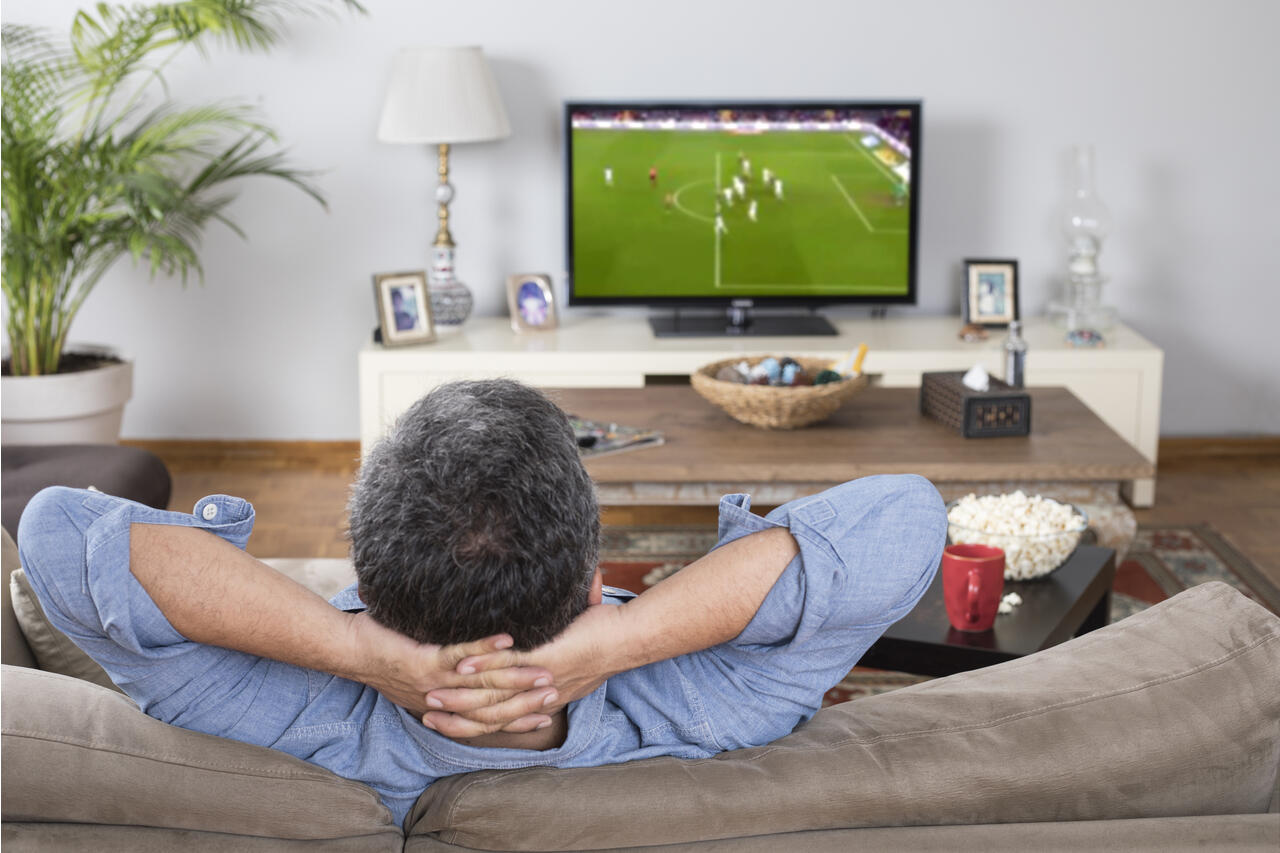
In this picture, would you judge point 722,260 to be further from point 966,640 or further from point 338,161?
point 966,640

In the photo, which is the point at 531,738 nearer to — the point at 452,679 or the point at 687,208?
the point at 452,679

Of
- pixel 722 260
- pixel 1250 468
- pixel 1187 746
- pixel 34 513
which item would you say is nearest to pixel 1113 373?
pixel 1250 468

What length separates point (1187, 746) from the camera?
101cm

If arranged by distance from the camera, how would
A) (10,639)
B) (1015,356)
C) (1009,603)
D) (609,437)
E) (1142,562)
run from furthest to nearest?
(1142,562), (1015,356), (609,437), (1009,603), (10,639)

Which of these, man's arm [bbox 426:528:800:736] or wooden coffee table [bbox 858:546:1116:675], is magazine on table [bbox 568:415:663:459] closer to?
wooden coffee table [bbox 858:546:1116:675]

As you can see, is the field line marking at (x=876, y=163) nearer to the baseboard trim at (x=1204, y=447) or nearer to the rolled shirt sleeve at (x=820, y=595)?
the baseboard trim at (x=1204, y=447)

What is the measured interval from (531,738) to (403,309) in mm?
2916

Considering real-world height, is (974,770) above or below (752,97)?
below

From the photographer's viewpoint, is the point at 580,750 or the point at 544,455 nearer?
the point at 544,455

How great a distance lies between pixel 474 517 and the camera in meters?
0.96

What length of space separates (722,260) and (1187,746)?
3.26 metres

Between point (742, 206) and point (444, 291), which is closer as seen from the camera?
point (444, 291)

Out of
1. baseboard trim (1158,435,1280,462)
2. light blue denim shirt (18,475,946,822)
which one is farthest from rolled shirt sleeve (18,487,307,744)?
baseboard trim (1158,435,1280,462)

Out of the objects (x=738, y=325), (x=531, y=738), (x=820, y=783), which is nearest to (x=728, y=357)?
(x=738, y=325)
